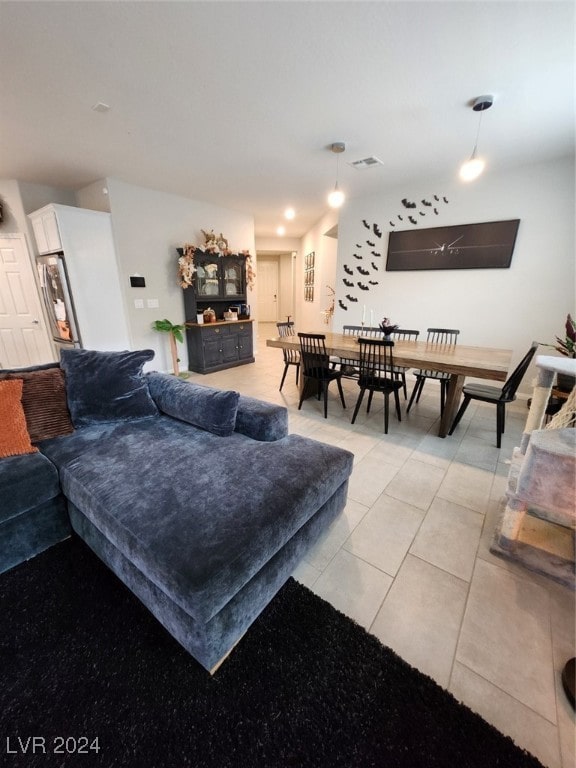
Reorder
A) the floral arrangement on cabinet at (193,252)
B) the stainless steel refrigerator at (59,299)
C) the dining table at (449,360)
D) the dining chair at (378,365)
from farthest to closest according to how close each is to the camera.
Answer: the floral arrangement on cabinet at (193,252), the stainless steel refrigerator at (59,299), the dining chair at (378,365), the dining table at (449,360)

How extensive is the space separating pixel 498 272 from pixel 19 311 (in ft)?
21.6

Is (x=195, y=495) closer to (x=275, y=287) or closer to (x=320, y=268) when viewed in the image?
(x=320, y=268)

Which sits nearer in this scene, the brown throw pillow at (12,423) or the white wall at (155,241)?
the brown throw pillow at (12,423)

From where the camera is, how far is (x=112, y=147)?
2.95 m

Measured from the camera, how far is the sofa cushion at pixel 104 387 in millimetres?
1896

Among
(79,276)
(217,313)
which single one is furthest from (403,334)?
(79,276)

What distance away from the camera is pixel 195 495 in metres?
1.27

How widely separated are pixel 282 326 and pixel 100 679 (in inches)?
145

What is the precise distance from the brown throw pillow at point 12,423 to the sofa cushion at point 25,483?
0.20 ft

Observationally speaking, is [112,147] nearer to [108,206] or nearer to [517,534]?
[108,206]

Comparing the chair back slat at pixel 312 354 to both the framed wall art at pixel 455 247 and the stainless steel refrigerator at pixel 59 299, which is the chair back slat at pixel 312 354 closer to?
the framed wall art at pixel 455 247

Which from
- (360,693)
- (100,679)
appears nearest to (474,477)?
(360,693)

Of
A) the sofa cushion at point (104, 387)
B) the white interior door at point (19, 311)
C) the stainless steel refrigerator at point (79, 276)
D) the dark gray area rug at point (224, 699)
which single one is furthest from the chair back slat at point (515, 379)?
the white interior door at point (19, 311)

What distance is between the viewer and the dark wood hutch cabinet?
481cm
